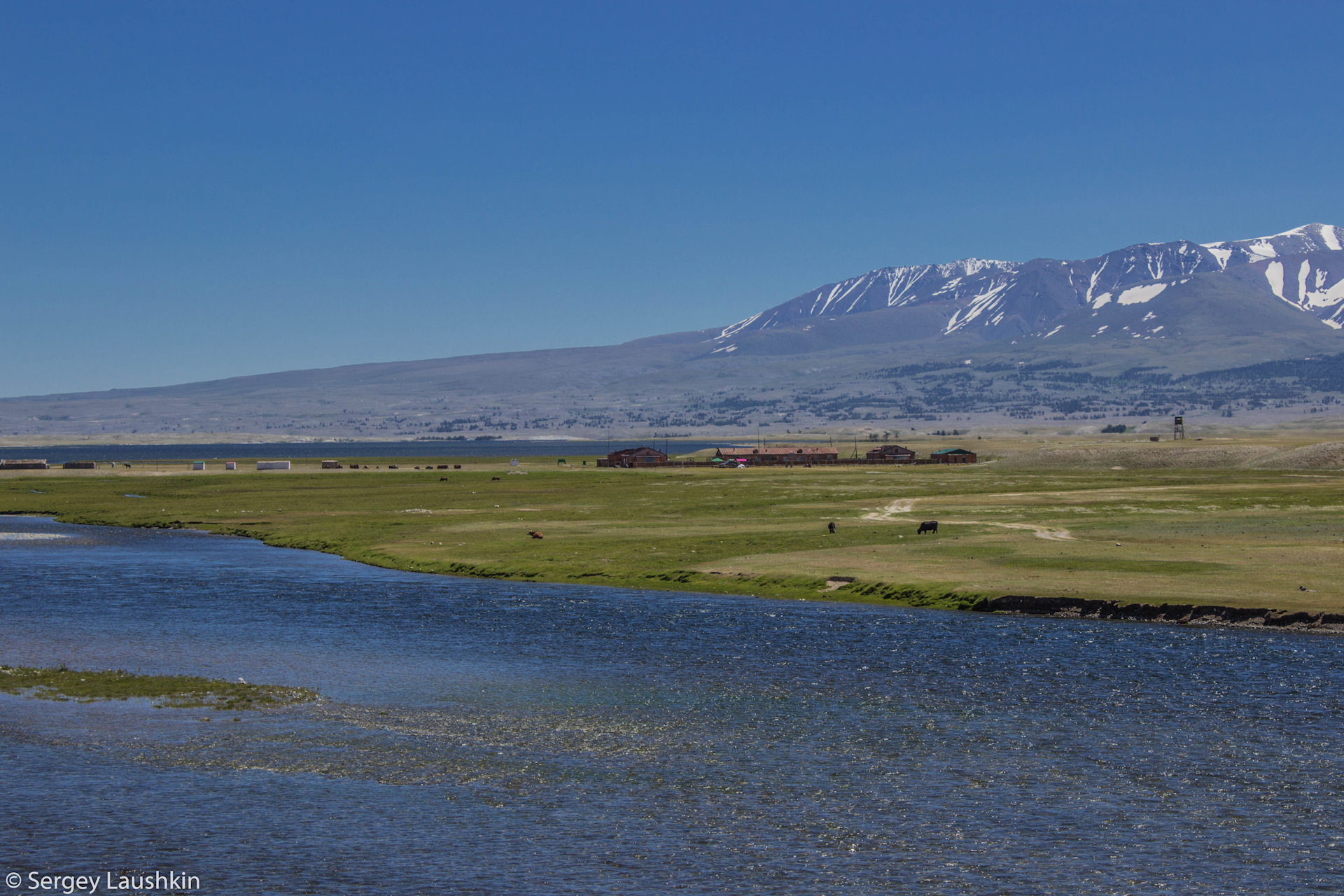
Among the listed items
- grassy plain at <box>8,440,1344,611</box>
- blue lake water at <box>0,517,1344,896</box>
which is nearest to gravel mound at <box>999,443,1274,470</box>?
grassy plain at <box>8,440,1344,611</box>

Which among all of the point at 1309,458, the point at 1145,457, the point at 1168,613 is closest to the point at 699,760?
the point at 1168,613

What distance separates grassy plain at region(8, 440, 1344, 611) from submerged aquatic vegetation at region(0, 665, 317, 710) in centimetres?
2749

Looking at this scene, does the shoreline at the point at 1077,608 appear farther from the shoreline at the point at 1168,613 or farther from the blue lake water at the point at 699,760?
the blue lake water at the point at 699,760

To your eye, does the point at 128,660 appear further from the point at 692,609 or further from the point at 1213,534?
the point at 1213,534

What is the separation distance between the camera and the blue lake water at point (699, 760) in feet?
75.8

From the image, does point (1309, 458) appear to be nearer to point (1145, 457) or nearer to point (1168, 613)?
point (1145, 457)

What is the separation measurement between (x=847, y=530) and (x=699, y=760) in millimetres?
55186

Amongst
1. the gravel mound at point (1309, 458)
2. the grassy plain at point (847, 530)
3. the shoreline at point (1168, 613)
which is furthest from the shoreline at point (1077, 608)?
the gravel mound at point (1309, 458)

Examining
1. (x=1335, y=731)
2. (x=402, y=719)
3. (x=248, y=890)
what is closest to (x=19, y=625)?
(x=402, y=719)

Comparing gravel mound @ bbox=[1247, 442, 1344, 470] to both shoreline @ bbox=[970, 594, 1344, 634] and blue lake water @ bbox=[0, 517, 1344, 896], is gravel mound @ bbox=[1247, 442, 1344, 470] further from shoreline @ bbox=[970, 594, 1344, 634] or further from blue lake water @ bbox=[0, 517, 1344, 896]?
blue lake water @ bbox=[0, 517, 1344, 896]

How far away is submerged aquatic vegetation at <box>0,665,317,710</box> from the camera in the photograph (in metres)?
36.4

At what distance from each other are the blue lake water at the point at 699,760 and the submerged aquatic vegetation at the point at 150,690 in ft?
3.54

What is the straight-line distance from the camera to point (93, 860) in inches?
905

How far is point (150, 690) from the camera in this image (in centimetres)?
3769
